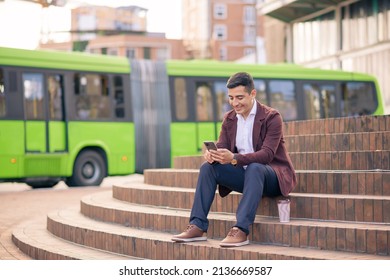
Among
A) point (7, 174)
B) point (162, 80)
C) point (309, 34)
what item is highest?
point (309, 34)

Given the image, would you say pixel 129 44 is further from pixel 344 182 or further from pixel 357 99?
pixel 344 182

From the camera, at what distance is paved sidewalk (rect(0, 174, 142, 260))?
374 inches

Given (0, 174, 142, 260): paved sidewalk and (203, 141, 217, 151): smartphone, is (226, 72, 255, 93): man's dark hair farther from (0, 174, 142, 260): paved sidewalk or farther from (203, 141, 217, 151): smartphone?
(0, 174, 142, 260): paved sidewalk

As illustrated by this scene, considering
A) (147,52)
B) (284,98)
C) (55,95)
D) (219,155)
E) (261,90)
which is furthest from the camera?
(147,52)

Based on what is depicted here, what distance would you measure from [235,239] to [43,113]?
11.9 metres

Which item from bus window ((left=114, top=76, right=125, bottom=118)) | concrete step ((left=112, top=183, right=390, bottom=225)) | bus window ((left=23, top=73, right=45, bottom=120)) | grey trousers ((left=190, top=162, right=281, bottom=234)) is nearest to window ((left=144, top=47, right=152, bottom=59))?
bus window ((left=114, top=76, right=125, bottom=118))

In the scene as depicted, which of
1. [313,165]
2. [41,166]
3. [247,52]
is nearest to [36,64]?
[41,166]

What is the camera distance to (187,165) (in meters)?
11.1

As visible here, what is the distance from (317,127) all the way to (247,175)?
3.62 metres

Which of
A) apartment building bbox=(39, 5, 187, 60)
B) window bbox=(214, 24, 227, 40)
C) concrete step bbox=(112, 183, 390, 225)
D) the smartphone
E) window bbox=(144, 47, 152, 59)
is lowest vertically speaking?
concrete step bbox=(112, 183, 390, 225)

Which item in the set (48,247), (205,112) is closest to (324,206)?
(48,247)

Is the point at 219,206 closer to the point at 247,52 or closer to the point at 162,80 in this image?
the point at 162,80

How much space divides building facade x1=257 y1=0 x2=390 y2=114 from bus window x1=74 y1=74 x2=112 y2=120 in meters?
9.34

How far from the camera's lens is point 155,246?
755cm
